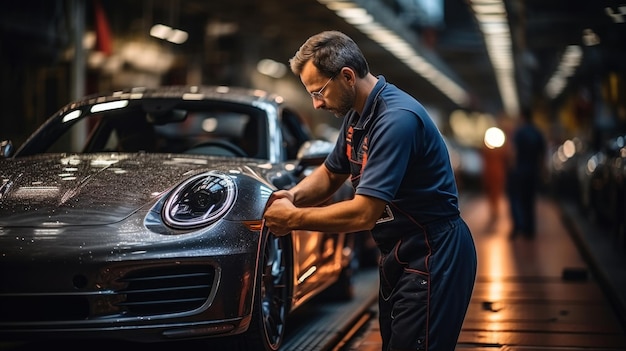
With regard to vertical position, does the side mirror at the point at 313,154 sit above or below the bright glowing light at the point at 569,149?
above

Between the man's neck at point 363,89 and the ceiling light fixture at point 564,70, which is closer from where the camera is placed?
the man's neck at point 363,89

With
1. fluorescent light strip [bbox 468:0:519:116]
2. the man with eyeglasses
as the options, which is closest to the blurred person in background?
fluorescent light strip [bbox 468:0:519:116]

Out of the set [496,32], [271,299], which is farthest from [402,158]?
[496,32]

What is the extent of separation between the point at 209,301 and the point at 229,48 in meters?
16.5

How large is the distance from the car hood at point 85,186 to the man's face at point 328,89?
1643 millimetres

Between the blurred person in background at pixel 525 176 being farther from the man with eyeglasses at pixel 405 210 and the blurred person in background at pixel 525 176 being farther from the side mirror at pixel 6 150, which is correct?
the man with eyeglasses at pixel 405 210

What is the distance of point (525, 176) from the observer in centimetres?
1553

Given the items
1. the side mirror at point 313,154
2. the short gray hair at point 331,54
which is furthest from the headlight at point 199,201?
the short gray hair at point 331,54

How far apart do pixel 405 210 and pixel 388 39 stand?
61.4 ft

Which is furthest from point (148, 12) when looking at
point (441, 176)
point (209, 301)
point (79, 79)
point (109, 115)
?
point (441, 176)

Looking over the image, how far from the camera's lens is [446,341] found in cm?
380

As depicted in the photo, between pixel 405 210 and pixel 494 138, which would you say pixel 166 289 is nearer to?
pixel 405 210

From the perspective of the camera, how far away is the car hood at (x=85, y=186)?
5203 mm

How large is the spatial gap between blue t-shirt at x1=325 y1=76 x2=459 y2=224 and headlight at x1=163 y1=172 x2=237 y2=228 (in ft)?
4.72
